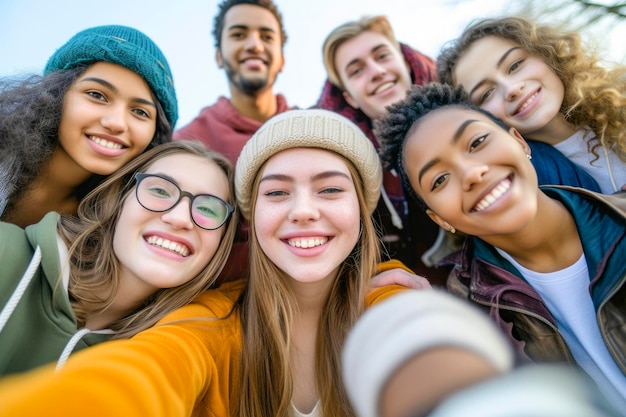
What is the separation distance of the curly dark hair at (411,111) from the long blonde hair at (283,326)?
1.38ft

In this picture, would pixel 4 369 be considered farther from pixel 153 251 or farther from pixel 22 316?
pixel 153 251

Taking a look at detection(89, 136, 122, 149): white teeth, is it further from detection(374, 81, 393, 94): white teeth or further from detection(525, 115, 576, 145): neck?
detection(525, 115, 576, 145): neck

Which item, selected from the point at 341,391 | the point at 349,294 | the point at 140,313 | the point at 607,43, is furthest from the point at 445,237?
the point at 140,313

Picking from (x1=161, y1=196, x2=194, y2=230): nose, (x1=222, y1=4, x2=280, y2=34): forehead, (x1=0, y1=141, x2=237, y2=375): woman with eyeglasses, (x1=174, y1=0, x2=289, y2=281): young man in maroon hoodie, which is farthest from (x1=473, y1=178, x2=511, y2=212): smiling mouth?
(x1=222, y1=4, x2=280, y2=34): forehead

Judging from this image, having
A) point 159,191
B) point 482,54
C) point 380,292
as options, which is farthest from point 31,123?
point 482,54

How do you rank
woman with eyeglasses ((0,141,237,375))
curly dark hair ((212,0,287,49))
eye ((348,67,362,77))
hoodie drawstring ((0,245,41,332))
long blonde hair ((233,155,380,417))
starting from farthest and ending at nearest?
curly dark hair ((212,0,287,49)), eye ((348,67,362,77)), long blonde hair ((233,155,380,417)), woman with eyeglasses ((0,141,237,375)), hoodie drawstring ((0,245,41,332))

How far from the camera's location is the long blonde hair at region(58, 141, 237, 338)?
197 cm

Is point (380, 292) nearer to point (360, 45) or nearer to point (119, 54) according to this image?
point (119, 54)

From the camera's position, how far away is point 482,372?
0.73 metres

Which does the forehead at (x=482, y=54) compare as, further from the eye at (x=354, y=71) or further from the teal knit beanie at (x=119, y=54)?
A: the teal knit beanie at (x=119, y=54)

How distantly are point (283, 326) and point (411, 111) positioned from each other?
1503mm

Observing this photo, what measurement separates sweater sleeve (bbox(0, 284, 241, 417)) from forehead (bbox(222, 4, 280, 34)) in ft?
11.7

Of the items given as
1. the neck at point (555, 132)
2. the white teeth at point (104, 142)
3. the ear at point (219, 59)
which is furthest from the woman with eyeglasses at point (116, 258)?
the ear at point (219, 59)

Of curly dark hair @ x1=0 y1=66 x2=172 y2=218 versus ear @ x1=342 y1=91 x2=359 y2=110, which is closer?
curly dark hair @ x1=0 y1=66 x2=172 y2=218
